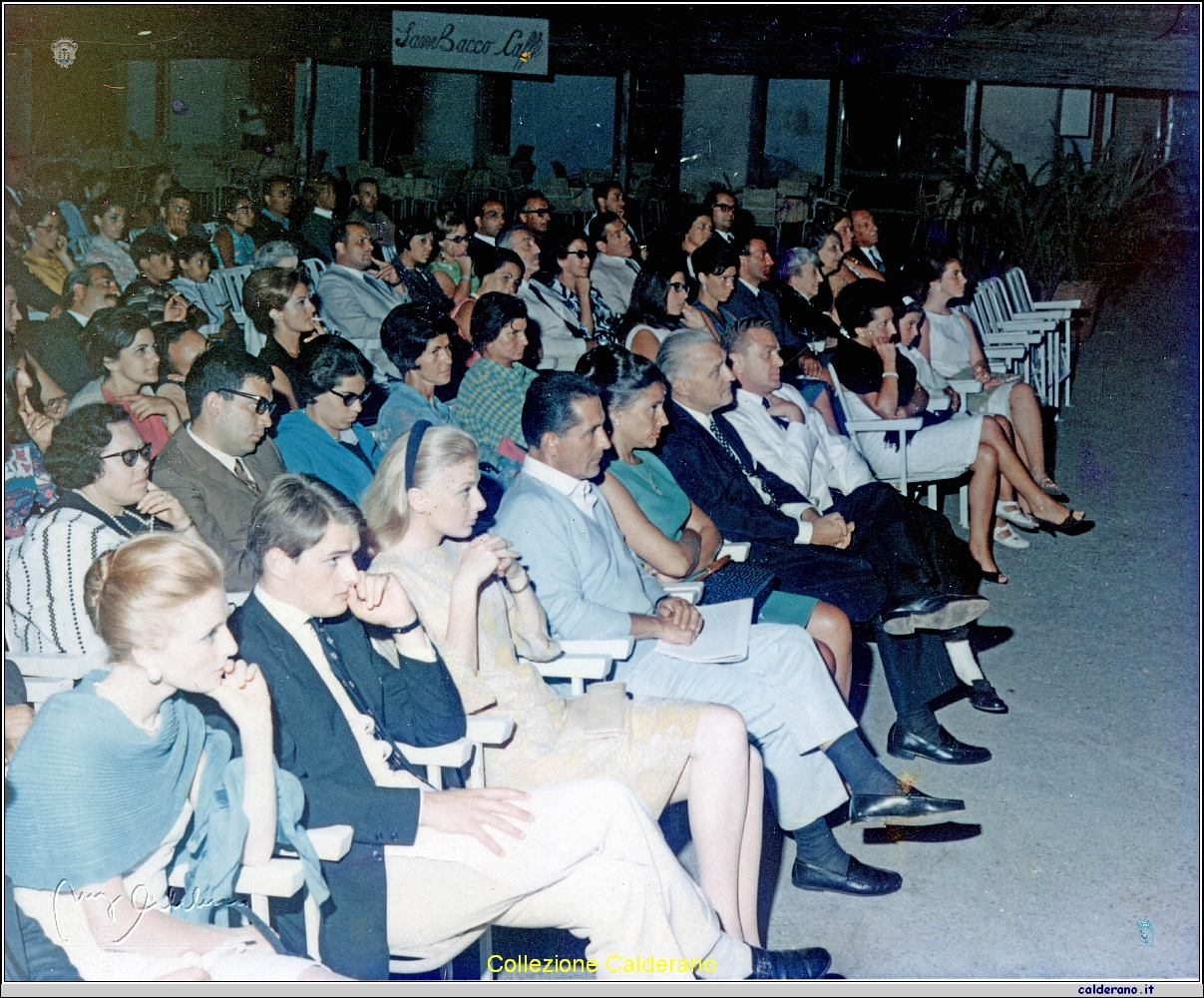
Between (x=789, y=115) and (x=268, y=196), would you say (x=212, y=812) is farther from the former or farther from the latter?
(x=789, y=115)

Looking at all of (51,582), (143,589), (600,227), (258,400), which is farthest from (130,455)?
(600,227)

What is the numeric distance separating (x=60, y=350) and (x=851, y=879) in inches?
126

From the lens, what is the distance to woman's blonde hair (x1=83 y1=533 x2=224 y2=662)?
1.80 meters

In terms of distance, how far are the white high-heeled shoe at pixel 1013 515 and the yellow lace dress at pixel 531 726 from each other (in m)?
3.11

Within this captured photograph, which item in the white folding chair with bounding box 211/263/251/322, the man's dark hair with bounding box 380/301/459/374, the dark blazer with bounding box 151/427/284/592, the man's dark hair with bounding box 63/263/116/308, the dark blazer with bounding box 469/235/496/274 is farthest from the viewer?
the dark blazer with bounding box 469/235/496/274

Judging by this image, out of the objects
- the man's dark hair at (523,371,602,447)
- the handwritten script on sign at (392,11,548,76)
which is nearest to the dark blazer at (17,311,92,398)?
the man's dark hair at (523,371,602,447)

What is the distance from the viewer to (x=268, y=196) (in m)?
7.36

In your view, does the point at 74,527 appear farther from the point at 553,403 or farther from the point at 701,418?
the point at 701,418

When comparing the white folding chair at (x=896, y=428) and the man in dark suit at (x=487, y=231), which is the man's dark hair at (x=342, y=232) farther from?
the white folding chair at (x=896, y=428)

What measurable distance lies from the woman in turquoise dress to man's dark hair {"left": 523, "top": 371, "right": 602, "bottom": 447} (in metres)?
0.30

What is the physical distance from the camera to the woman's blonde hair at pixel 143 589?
1.80 meters

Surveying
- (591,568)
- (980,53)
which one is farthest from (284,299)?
(980,53)

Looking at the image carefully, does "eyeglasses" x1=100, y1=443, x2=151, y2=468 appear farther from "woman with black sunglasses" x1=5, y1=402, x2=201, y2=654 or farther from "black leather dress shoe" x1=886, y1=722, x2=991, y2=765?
"black leather dress shoe" x1=886, y1=722, x2=991, y2=765

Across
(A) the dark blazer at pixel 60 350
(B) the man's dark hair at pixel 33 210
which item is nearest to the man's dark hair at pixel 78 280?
(A) the dark blazer at pixel 60 350
